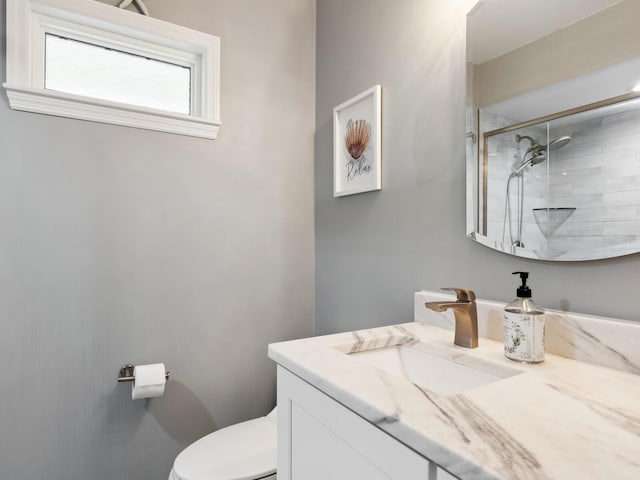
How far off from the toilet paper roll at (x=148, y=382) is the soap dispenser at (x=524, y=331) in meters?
1.17

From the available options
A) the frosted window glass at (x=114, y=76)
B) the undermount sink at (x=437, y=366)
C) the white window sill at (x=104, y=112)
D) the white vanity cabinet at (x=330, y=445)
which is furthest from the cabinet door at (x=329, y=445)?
the frosted window glass at (x=114, y=76)

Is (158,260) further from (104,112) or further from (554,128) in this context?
(554,128)

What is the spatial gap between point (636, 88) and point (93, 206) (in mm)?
1613

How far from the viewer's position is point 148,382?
1.38 m

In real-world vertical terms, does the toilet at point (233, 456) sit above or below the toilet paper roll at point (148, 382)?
below

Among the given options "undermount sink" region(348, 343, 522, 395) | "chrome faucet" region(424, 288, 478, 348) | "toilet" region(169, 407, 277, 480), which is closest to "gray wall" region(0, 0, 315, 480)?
"toilet" region(169, 407, 277, 480)

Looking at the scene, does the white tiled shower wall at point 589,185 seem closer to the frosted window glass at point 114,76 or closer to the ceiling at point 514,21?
the ceiling at point 514,21

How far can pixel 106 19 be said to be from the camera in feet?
4.66

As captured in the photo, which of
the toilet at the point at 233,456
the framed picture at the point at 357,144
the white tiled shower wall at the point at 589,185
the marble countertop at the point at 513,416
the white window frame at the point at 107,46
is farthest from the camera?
the framed picture at the point at 357,144

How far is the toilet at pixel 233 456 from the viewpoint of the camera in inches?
44.4

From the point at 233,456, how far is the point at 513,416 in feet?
3.25

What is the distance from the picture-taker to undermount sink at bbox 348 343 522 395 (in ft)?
2.70

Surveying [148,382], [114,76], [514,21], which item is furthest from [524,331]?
[114,76]

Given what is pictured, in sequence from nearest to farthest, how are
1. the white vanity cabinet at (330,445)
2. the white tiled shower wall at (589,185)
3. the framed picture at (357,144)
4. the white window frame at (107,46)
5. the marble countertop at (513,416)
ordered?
the marble countertop at (513,416), the white vanity cabinet at (330,445), the white tiled shower wall at (589,185), the white window frame at (107,46), the framed picture at (357,144)
